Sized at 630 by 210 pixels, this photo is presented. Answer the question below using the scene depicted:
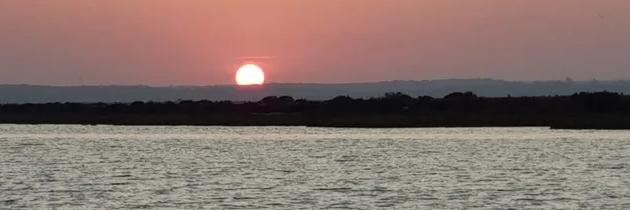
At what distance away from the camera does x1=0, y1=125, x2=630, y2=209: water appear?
42.2 meters

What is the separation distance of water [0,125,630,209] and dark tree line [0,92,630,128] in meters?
38.9

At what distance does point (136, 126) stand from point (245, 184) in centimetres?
9699

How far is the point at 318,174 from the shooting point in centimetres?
5566

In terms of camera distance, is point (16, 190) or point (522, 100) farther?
point (522, 100)

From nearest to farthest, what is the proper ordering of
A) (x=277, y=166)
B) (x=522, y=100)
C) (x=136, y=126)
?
1. (x=277, y=166)
2. (x=136, y=126)
3. (x=522, y=100)

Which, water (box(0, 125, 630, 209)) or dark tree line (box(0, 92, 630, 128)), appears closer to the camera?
water (box(0, 125, 630, 209))

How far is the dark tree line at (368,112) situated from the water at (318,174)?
3888 centimetres

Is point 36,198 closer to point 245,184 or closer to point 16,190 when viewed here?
point 16,190

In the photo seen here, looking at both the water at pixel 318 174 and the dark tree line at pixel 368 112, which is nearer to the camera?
the water at pixel 318 174

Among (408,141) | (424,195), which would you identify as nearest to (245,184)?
(424,195)

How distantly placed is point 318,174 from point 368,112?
98.3 m

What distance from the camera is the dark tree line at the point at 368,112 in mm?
133000

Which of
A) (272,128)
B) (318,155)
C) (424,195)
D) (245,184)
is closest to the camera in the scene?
(424,195)

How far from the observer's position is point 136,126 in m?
145
